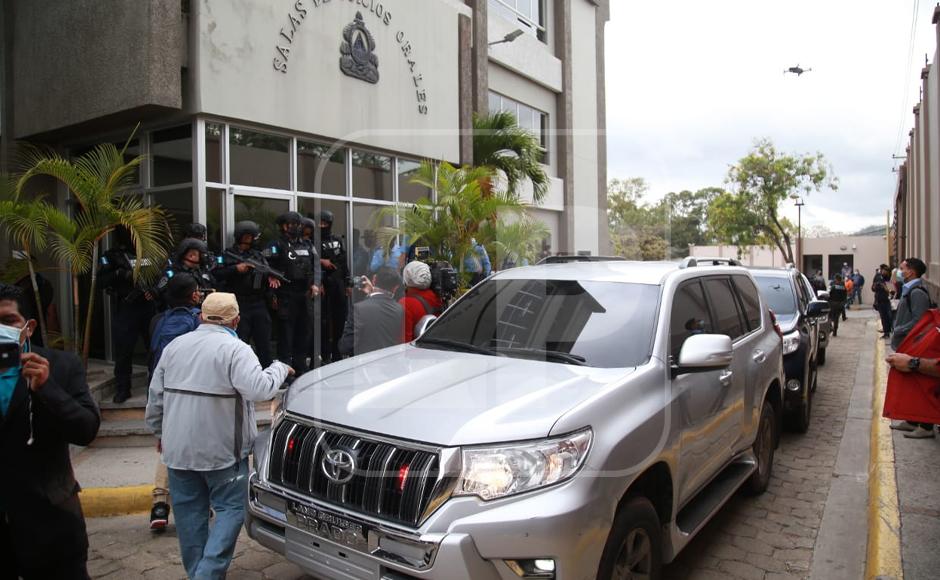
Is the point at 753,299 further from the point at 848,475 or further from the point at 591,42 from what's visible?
the point at 591,42

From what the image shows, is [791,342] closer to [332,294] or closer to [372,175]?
[332,294]

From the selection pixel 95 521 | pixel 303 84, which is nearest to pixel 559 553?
pixel 95 521

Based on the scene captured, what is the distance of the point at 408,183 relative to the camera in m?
11.5

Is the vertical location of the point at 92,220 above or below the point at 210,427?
above

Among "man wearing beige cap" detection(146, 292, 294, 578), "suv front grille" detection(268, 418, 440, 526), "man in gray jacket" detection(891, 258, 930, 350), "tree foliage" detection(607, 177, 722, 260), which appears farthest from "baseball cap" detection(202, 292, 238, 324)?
"tree foliage" detection(607, 177, 722, 260)

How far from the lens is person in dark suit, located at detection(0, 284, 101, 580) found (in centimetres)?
259

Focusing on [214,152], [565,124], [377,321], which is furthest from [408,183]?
[565,124]

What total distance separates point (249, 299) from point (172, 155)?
268cm

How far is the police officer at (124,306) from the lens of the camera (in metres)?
6.66

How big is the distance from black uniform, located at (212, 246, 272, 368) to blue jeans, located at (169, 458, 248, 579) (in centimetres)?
347

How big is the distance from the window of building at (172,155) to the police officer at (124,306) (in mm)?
1689

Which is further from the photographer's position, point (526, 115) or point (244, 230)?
point (526, 115)

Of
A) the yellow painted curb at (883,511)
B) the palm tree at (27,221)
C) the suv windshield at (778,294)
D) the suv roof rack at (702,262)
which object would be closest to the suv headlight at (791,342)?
the suv windshield at (778,294)

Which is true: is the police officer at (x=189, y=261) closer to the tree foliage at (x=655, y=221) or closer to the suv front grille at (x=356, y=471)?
the suv front grille at (x=356, y=471)
